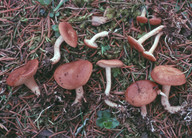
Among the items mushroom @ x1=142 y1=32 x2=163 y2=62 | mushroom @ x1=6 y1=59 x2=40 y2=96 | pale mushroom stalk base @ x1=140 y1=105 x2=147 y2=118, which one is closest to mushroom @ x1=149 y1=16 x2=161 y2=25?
mushroom @ x1=142 y1=32 x2=163 y2=62

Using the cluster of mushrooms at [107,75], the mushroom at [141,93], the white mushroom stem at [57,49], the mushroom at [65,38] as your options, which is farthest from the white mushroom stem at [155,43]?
the white mushroom stem at [57,49]

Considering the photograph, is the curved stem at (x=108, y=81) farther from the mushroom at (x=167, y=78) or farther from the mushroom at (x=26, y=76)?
the mushroom at (x=26, y=76)

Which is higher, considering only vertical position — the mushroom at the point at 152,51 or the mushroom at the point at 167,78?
the mushroom at the point at 152,51

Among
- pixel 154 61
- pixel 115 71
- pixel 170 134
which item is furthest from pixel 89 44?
pixel 170 134

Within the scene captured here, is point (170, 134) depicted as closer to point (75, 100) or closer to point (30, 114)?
point (75, 100)

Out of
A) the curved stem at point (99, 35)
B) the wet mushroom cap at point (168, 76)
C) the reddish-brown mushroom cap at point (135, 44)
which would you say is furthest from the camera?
the curved stem at point (99, 35)

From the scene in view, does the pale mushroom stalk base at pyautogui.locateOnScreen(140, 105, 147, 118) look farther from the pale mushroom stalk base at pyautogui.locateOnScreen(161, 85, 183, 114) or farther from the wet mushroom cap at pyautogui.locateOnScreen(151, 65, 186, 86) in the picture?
the wet mushroom cap at pyautogui.locateOnScreen(151, 65, 186, 86)
